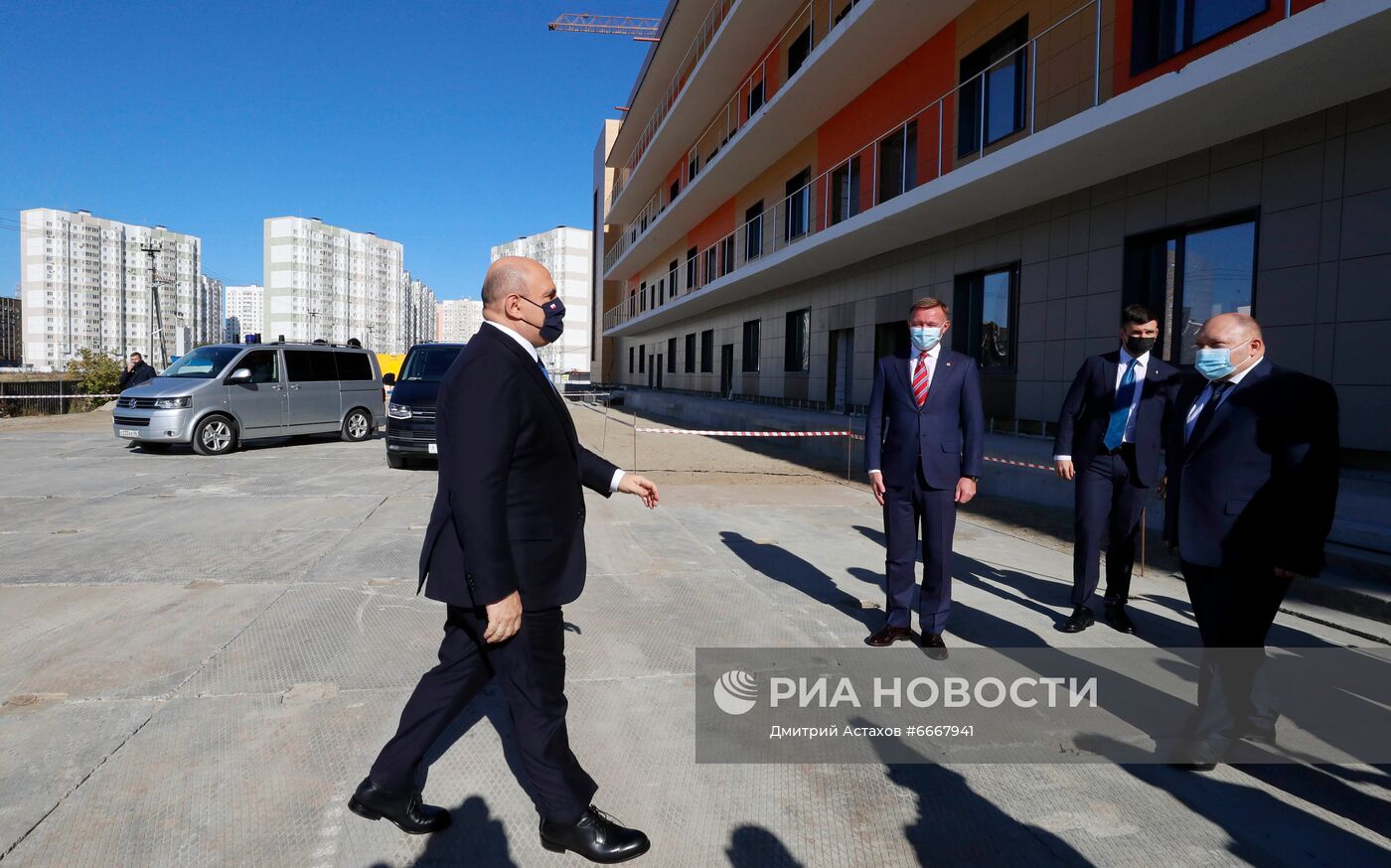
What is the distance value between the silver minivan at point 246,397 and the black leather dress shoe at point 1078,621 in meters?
13.0

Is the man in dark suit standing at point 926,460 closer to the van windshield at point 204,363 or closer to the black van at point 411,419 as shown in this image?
the black van at point 411,419

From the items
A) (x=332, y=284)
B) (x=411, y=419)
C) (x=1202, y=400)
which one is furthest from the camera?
(x=332, y=284)

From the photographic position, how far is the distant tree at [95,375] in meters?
25.4

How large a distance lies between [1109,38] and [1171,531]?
947 centimetres

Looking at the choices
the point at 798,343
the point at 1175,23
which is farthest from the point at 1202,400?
the point at 798,343

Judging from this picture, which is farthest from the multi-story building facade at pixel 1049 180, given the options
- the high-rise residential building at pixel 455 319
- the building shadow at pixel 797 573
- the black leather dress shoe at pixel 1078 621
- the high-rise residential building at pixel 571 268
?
the high-rise residential building at pixel 455 319

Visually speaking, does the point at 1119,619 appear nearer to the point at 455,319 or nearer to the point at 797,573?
the point at 797,573

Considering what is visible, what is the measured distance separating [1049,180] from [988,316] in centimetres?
319

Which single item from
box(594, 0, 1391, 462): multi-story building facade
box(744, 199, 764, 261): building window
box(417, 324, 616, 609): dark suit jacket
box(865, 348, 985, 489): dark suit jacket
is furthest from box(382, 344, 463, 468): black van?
box(744, 199, 764, 261): building window

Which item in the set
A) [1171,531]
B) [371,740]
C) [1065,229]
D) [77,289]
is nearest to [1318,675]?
[1171,531]

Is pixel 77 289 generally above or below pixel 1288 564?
above

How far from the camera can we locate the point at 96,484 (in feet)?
30.5

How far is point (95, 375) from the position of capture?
2586cm

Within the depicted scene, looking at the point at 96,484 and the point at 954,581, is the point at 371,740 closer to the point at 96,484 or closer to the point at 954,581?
the point at 954,581
